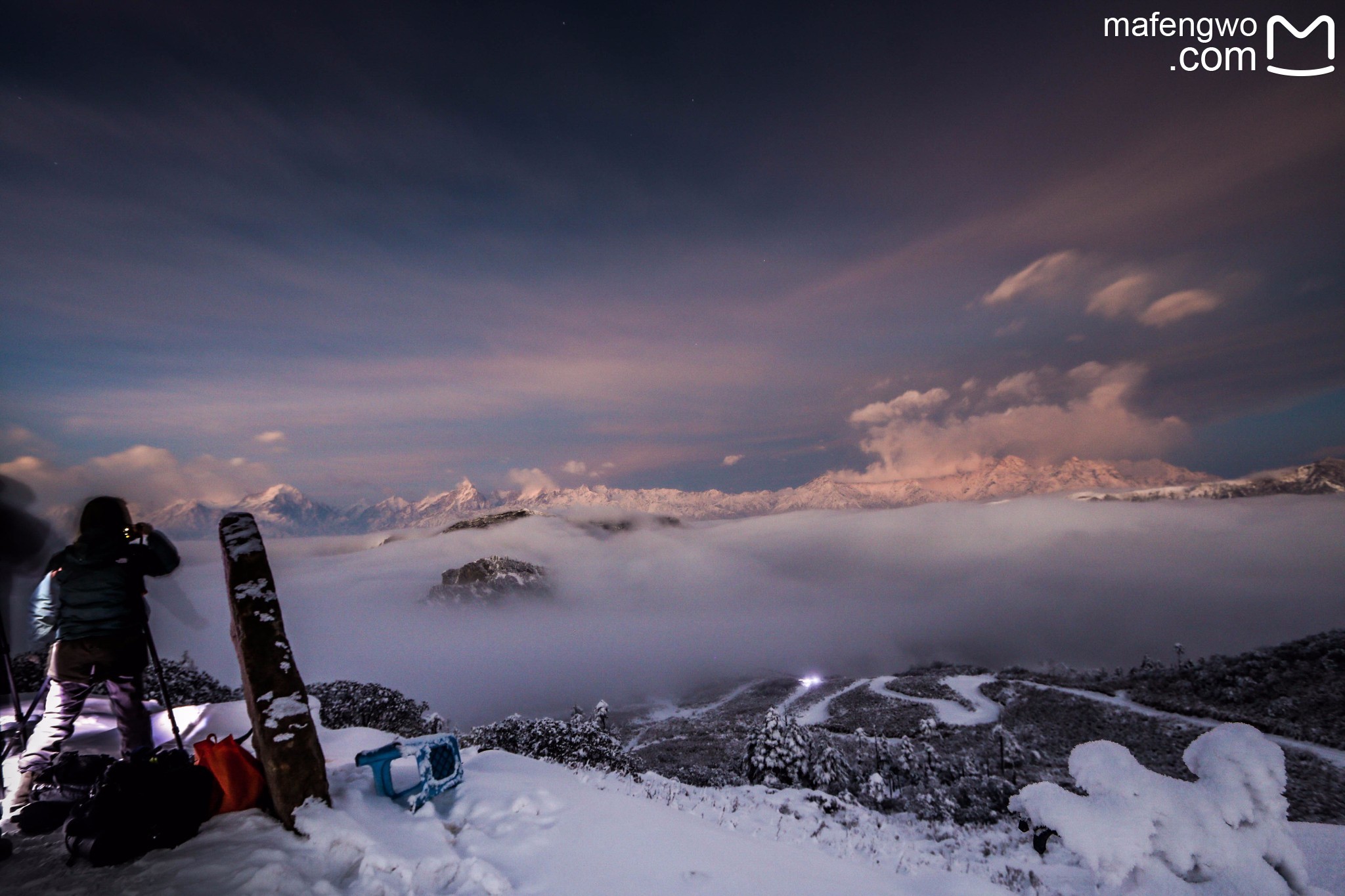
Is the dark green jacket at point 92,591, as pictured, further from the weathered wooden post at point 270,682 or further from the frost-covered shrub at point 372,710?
the frost-covered shrub at point 372,710

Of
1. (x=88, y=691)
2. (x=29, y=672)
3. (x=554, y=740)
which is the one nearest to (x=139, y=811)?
(x=88, y=691)

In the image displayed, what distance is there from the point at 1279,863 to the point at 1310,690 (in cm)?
5999

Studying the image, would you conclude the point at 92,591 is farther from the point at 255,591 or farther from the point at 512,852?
the point at 512,852

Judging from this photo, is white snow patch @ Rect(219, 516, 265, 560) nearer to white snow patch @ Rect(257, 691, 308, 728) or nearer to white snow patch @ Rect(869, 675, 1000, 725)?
white snow patch @ Rect(257, 691, 308, 728)

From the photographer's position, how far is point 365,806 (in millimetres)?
5789

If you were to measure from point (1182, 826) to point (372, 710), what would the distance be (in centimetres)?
2565

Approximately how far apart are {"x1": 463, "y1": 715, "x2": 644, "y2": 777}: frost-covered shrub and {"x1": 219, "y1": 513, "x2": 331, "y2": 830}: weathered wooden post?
18.9 metres

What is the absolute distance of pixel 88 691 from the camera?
580 cm

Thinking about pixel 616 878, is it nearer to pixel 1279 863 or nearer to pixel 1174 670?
pixel 1279 863

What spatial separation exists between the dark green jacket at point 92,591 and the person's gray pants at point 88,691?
0.63 feet

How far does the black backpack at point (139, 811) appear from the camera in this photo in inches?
161

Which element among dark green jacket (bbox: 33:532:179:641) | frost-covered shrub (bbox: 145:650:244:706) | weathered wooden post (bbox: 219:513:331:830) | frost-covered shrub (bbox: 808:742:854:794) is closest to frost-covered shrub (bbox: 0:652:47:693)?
frost-covered shrub (bbox: 145:650:244:706)

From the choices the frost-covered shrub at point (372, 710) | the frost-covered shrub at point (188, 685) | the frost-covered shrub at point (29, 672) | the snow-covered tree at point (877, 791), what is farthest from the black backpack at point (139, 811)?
the snow-covered tree at point (877, 791)

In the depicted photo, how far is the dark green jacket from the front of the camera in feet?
19.2
